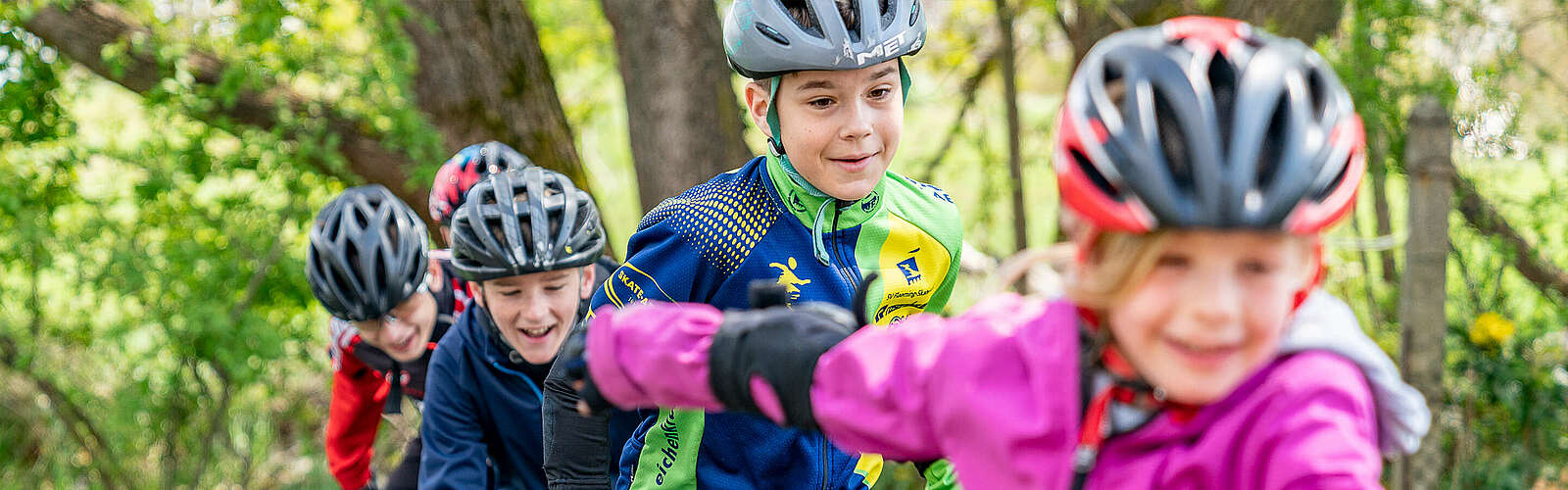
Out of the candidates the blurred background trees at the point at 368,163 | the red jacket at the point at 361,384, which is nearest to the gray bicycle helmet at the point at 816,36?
the red jacket at the point at 361,384

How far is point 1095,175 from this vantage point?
1.83m

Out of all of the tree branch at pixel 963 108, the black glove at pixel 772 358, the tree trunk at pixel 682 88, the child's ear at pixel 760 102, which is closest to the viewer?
the black glove at pixel 772 358

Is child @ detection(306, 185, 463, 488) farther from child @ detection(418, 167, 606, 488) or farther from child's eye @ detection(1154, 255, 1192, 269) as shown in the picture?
child's eye @ detection(1154, 255, 1192, 269)

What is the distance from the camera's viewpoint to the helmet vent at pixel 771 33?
10.3 feet

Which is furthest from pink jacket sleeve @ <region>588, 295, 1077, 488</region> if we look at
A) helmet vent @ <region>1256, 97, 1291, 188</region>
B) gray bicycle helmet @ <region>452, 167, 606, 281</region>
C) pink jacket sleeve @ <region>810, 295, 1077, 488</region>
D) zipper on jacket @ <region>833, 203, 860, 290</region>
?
gray bicycle helmet @ <region>452, 167, 606, 281</region>

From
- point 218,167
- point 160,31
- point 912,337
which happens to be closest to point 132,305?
point 218,167

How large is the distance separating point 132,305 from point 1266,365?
7.63 metres

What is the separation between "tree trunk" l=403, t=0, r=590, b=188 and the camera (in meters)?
6.95

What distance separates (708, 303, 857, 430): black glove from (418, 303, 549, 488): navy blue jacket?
2078mm

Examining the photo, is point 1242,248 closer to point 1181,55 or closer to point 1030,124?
point 1181,55

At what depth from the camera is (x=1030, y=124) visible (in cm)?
862

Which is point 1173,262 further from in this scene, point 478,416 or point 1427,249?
point 1427,249

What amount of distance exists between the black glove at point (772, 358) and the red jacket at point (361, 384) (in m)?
3.11

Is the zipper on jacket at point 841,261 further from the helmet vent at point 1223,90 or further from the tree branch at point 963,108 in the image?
the tree branch at point 963,108
